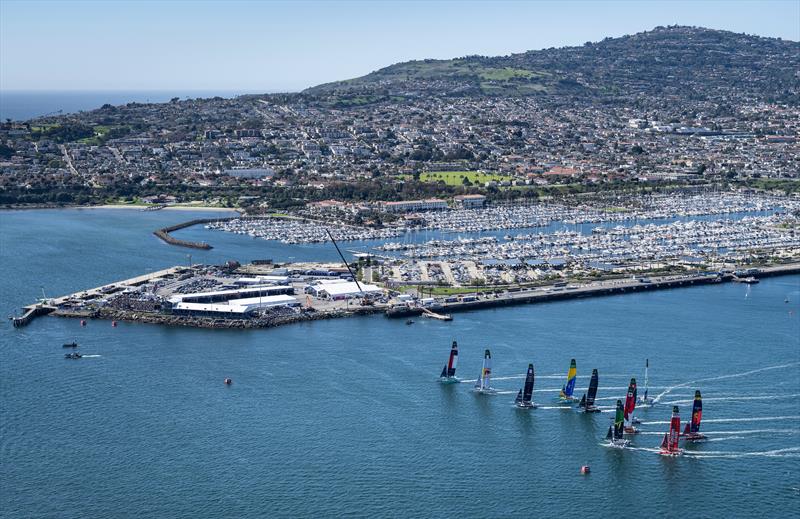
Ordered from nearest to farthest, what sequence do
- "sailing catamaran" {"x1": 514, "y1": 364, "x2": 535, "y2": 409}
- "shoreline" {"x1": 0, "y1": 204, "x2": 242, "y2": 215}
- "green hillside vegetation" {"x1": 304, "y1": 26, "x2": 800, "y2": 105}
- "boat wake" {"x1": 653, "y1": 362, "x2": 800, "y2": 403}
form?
"sailing catamaran" {"x1": 514, "y1": 364, "x2": 535, "y2": 409}
"boat wake" {"x1": 653, "y1": 362, "x2": 800, "y2": 403}
"shoreline" {"x1": 0, "y1": 204, "x2": 242, "y2": 215}
"green hillside vegetation" {"x1": 304, "y1": 26, "x2": 800, "y2": 105}

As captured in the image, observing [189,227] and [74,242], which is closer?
[74,242]

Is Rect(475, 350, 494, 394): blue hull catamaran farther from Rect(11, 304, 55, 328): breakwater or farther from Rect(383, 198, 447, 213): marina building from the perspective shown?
Rect(383, 198, 447, 213): marina building

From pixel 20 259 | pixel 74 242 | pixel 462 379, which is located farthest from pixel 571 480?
pixel 74 242

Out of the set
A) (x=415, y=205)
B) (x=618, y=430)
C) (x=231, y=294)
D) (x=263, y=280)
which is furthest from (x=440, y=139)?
(x=618, y=430)

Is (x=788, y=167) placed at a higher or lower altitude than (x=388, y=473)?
higher

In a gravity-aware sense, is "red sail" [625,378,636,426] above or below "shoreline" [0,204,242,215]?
below

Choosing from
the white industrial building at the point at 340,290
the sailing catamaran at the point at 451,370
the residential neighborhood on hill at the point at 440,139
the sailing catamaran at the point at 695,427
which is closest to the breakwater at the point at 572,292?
the white industrial building at the point at 340,290

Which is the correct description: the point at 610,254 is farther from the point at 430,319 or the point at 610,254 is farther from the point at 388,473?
Result: the point at 388,473

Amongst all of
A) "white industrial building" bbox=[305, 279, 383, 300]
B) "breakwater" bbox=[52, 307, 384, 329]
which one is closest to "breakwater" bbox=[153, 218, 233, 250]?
"white industrial building" bbox=[305, 279, 383, 300]
